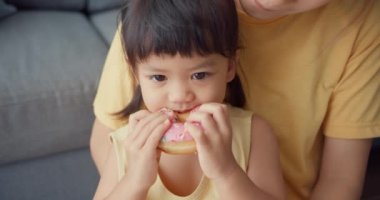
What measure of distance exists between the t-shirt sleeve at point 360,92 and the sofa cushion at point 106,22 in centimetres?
86

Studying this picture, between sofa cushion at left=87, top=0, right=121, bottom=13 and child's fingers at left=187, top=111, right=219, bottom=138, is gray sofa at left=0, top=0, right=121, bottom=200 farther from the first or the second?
child's fingers at left=187, top=111, right=219, bottom=138

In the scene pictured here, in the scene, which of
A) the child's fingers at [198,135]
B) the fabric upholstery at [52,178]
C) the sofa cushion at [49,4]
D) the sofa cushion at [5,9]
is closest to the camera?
the child's fingers at [198,135]

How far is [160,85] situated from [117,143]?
14 centimetres

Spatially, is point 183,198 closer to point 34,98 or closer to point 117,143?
point 117,143

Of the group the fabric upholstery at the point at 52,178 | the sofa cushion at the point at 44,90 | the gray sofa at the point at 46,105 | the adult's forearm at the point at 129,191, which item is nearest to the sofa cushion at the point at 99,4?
the gray sofa at the point at 46,105

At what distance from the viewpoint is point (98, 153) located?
1.02 m

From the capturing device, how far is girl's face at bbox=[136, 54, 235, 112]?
751 mm

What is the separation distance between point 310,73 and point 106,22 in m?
1.01

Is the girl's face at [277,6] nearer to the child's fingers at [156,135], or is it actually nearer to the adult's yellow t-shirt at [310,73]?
the adult's yellow t-shirt at [310,73]

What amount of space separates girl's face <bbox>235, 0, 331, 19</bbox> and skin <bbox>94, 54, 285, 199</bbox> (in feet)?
0.32

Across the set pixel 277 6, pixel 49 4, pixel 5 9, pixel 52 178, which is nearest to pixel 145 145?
pixel 277 6

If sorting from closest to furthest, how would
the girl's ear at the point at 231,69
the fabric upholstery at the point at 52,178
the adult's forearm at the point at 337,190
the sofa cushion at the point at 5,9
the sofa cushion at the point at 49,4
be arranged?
the girl's ear at the point at 231,69 < the adult's forearm at the point at 337,190 < the fabric upholstery at the point at 52,178 < the sofa cushion at the point at 5,9 < the sofa cushion at the point at 49,4

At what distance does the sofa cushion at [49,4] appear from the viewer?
5.62 feet

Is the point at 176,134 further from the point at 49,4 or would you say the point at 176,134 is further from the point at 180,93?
the point at 49,4
